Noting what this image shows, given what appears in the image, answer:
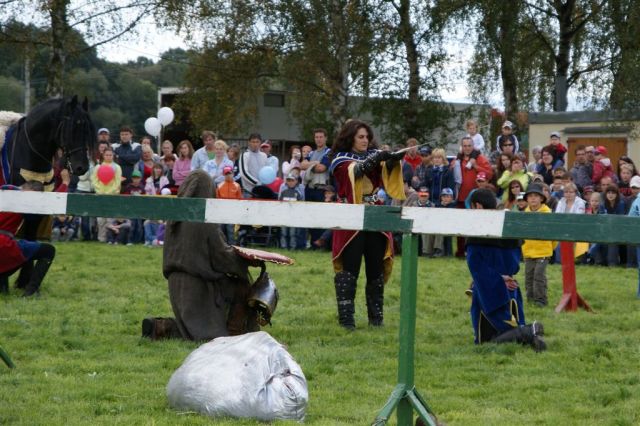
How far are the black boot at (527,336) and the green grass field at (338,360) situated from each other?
124 mm

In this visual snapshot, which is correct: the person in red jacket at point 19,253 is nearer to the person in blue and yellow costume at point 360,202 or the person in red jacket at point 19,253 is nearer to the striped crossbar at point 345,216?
the person in blue and yellow costume at point 360,202

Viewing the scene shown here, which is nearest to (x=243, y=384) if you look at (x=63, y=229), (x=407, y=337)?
(x=407, y=337)

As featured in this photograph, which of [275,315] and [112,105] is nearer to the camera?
[275,315]

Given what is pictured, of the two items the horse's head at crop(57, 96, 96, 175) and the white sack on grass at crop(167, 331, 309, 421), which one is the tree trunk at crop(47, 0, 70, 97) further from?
the white sack on grass at crop(167, 331, 309, 421)

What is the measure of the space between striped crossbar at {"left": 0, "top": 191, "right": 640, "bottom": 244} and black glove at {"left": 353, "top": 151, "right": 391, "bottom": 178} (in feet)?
11.9

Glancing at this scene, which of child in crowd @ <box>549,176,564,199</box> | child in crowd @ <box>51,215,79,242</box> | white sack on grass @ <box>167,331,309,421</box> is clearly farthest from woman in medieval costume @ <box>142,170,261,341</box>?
child in crowd @ <box>51,215,79,242</box>

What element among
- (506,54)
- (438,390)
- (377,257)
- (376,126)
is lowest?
(438,390)

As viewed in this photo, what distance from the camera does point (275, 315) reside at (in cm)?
1051

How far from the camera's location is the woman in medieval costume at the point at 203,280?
8.40m

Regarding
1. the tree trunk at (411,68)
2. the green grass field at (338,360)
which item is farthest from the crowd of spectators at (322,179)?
the tree trunk at (411,68)

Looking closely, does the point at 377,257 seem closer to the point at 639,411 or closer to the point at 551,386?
the point at 551,386

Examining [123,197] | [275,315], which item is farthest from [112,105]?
[123,197]

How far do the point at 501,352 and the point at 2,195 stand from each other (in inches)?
159

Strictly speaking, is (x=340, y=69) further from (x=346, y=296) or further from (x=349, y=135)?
(x=346, y=296)
